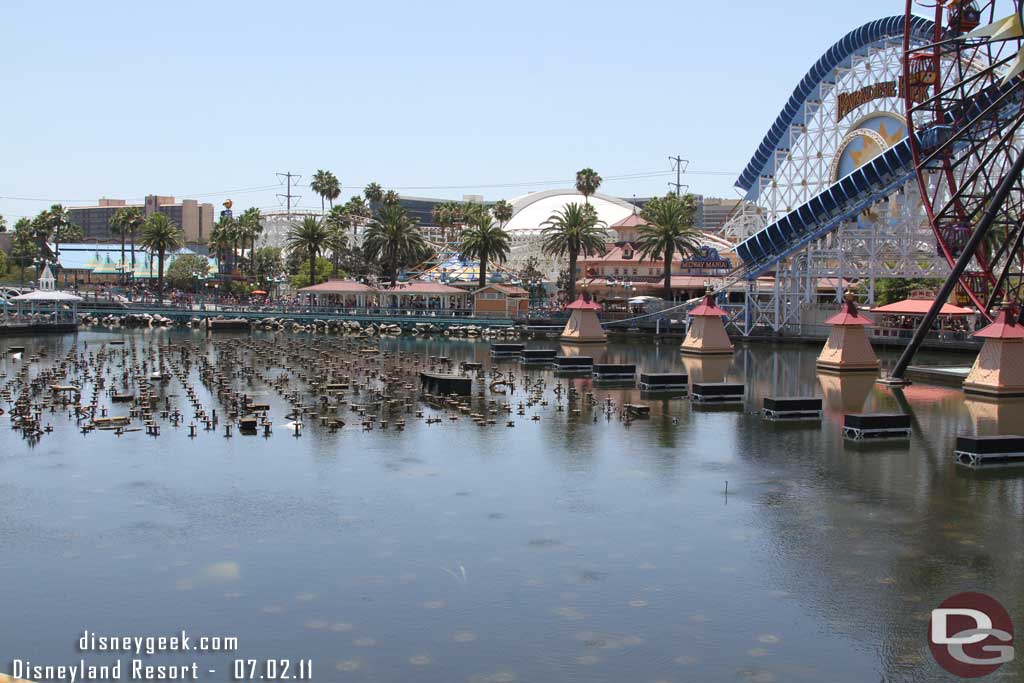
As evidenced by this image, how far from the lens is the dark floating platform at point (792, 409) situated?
173 feet

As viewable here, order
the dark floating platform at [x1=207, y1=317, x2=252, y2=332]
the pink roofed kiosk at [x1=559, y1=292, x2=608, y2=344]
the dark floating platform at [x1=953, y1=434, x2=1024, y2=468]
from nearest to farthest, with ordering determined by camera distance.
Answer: the dark floating platform at [x1=953, y1=434, x2=1024, y2=468] → the pink roofed kiosk at [x1=559, y1=292, x2=608, y2=344] → the dark floating platform at [x1=207, y1=317, x2=252, y2=332]

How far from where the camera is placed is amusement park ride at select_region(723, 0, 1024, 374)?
217 ft

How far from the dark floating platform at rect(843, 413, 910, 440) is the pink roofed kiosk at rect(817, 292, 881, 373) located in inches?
1037

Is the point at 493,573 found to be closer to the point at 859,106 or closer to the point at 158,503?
the point at 158,503

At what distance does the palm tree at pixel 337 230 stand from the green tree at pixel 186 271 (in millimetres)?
24952

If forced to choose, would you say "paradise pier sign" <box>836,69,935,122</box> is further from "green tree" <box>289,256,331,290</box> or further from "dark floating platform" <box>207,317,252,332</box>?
"green tree" <box>289,256,331,290</box>

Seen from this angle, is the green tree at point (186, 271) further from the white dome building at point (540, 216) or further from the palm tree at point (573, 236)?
the palm tree at point (573, 236)

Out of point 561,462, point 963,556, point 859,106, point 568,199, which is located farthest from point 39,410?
point 568,199

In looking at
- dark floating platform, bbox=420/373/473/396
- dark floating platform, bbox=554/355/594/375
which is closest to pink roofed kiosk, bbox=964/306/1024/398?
dark floating platform, bbox=554/355/594/375

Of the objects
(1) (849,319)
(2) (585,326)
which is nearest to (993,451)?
(1) (849,319)

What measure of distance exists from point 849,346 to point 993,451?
3318 cm

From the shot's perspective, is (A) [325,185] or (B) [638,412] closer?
(B) [638,412]

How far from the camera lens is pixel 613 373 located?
6962cm

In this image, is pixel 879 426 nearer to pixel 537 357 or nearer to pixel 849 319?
pixel 849 319
